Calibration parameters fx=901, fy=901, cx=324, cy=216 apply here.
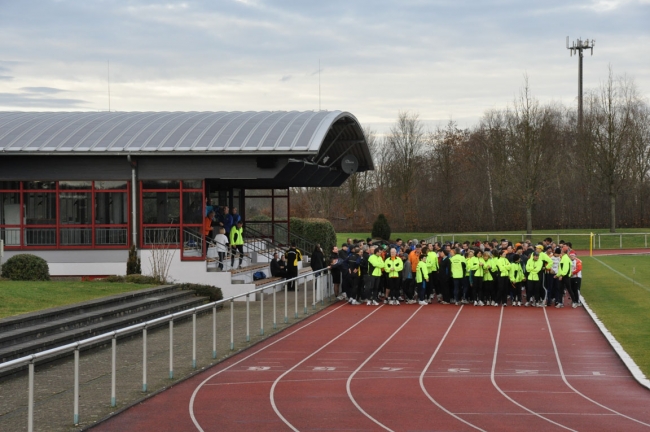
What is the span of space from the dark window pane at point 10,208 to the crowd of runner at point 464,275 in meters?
10.4

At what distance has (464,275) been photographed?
86.5ft

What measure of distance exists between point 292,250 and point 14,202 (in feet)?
29.8

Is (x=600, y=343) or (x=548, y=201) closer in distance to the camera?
(x=600, y=343)

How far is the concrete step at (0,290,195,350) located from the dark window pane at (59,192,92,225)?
5670mm

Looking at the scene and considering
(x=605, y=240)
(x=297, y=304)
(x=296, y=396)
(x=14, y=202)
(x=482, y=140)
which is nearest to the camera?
(x=296, y=396)

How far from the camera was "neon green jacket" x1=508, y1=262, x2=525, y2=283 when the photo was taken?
1011 inches

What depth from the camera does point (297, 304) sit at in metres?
23.6

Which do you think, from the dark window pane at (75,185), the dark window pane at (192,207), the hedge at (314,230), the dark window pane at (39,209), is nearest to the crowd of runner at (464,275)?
the dark window pane at (192,207)

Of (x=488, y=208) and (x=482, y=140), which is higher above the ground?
(x=482, y=140)

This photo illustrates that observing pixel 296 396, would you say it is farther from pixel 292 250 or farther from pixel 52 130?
pixel 52 130

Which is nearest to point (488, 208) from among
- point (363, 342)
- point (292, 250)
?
point (292, 250)

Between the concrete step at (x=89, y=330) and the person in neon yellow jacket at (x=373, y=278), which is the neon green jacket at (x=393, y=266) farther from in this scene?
the concrete step at (x=89, y=330)

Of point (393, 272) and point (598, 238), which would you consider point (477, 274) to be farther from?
point (598, 238)

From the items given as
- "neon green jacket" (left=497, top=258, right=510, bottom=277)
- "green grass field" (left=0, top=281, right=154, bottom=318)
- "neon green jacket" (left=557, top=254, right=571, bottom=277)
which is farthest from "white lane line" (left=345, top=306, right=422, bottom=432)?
"green grass field" (left=0, top=281, right=154, bottom=318)
